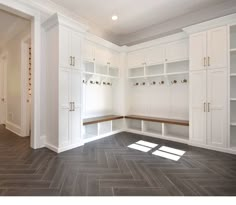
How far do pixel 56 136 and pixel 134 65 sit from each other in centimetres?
307

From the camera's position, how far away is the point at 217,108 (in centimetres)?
314

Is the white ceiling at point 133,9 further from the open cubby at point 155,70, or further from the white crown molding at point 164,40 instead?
the open cubby at point 155,70

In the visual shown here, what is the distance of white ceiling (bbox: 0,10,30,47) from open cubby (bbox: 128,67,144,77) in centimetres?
308

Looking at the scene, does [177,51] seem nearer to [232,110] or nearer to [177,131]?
[232,110]

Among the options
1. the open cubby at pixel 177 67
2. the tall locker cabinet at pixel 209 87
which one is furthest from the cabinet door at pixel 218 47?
the open cubby at pixel 177 67

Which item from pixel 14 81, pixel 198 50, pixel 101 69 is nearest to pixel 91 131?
pixel 101 69

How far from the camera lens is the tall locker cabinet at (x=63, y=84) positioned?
3059 mm

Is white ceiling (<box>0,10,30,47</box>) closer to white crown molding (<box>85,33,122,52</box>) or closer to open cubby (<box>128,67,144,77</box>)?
white crown molding (<box>85,33,122,52</box>)

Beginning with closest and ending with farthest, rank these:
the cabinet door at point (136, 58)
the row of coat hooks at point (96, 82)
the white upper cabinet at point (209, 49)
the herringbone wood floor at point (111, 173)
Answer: the herringbone wood floor at point (111, 173) < the white upper cabinet at point (209, 49) < the row of coat hooks at point (96, 82) < the cabinet door at point (136, 58)

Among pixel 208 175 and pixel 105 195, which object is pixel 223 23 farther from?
pixel 105 195

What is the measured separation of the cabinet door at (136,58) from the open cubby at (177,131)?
6.63 feet

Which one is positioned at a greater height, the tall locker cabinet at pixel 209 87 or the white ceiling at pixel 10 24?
the white ceiling at pixel 10 24

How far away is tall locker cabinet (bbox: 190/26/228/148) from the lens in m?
3.07

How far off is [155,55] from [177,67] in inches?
27.3
